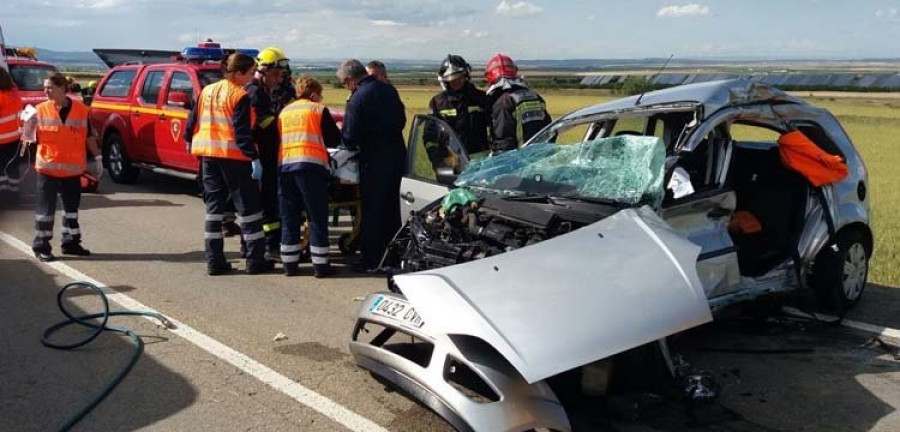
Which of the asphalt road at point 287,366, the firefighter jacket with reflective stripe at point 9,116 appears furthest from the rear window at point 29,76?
the asphalt road at point 287,366

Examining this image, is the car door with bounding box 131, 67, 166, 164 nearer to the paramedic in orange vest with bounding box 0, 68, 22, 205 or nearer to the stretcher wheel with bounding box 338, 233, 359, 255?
the paramedic in orange vest with bounding box 0, 68, 22, 205

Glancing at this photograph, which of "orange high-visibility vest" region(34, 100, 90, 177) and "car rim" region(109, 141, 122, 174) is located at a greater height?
"orange high-visibility vest" region(34, 100, 90, 177)

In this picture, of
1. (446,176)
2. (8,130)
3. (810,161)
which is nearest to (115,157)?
(8,130)

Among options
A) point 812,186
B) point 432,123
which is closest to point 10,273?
point 432,123

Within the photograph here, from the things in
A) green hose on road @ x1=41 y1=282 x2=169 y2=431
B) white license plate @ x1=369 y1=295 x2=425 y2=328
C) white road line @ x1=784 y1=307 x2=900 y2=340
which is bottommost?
white road line @ x1=784 y1=307 x2=900 y2=340

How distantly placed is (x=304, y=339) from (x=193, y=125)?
9.55 feet

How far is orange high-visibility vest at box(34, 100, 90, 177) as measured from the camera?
760 cm

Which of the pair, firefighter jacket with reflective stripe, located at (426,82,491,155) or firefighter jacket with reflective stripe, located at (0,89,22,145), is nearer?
firefighter jacket with reflective stripe, located at (426,82,491,155)

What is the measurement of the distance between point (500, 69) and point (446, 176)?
2139mm

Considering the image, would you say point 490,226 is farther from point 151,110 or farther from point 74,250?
point 151,110

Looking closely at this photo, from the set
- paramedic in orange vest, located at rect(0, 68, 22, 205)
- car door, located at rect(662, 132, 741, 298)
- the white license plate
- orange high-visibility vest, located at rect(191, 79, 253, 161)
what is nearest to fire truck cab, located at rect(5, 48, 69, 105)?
paramedic in orange vest, located at rect(0, 68, 22, 205)

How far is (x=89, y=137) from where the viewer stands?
8062 millimetres

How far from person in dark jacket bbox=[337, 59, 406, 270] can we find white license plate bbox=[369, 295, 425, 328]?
287 centimetres

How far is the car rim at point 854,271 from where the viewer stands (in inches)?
242
